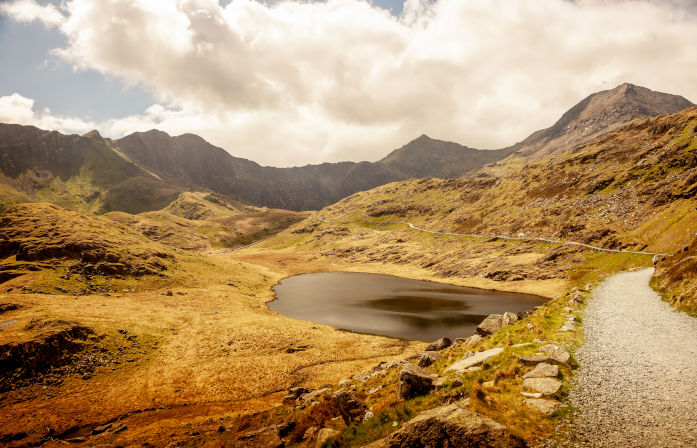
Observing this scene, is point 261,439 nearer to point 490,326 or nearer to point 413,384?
point 413,384

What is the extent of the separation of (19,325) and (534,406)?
187 ft

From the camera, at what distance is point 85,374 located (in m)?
35.2

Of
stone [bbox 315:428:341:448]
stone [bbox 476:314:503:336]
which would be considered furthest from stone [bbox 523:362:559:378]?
stone [bbox 476:314:503:336]

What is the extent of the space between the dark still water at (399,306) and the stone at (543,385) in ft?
128

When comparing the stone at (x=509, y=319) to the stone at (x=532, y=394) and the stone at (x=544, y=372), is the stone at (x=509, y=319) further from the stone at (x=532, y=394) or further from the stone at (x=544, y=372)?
the stone at (x=532, y=394)

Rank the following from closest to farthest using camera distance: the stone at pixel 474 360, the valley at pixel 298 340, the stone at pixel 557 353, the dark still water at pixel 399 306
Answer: the valley at pixel 298 340, the stone at pixel 557 353, the stone at pixel 474 360, the dark still water at pixel 399 306

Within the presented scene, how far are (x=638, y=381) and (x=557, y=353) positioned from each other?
3418 millimetres

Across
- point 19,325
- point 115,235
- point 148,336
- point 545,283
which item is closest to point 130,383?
point 148,336

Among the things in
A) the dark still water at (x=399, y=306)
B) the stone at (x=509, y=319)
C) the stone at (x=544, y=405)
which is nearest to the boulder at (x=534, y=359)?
the stone at (x=544, y=405)

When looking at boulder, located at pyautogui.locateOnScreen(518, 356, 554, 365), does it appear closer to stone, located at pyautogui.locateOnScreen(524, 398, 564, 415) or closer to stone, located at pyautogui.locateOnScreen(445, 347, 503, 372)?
stone, located at pyautogui.locateOnScreen(445, 347, 503, 372)

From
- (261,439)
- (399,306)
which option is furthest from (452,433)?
(399,306)

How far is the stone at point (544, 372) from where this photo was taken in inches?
576

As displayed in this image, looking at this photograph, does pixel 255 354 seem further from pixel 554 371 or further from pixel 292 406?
pixel 554 371

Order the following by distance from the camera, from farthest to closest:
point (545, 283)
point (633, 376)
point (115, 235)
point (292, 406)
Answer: point (115, 235), point (545, 283), point (292, 406), point (633, 376)
